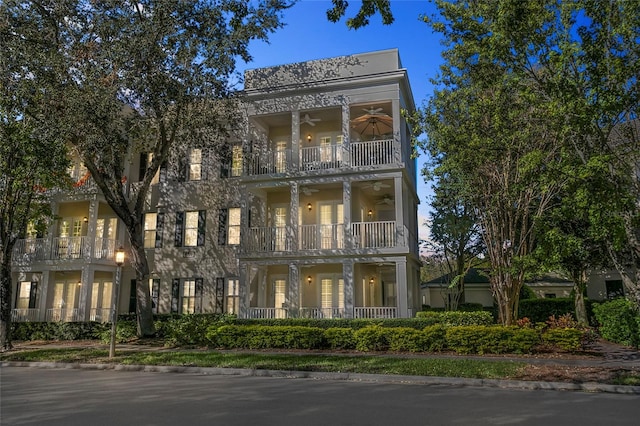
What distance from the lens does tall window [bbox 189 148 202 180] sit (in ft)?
73.9

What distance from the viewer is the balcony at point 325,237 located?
1773 centimetres

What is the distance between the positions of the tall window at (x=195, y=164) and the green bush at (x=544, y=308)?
60.1 ft

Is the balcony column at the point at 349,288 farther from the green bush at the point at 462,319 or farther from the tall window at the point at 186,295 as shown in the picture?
the tall window at the point at 186,295

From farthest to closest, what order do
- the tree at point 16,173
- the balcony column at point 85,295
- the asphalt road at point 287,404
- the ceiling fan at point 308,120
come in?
1. the balcony column at point 85,295
2. the ceiling fan at point 308,120
3. the tree at point 16,173
4. the asphalt road at point 287,404

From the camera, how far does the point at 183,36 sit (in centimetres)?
1655

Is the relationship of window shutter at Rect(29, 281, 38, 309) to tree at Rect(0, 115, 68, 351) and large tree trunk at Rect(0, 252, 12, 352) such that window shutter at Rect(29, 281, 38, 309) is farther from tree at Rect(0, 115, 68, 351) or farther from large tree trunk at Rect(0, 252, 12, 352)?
large tree trunk at Rect(0, 252, 12, 352)

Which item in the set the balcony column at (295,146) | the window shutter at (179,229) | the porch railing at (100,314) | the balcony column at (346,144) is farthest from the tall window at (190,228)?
the balcony column at (346,144)

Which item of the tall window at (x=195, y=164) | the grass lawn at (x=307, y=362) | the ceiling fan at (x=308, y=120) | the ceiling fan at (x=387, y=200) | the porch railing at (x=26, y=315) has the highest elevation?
the ceiling fan at (x=308, y=120)

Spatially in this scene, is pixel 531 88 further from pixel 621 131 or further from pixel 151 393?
pixel 151 393

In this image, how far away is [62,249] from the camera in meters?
23.2

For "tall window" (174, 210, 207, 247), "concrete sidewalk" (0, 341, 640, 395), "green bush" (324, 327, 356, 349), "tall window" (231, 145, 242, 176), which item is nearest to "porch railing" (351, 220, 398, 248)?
"green bush" (324, 327, 356, 349)

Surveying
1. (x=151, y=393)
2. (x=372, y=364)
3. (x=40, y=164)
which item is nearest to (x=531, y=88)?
(x=372, y=364)

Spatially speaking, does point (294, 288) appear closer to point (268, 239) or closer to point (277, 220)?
point (268, 239)

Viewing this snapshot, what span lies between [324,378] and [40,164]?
13160 millimetres
